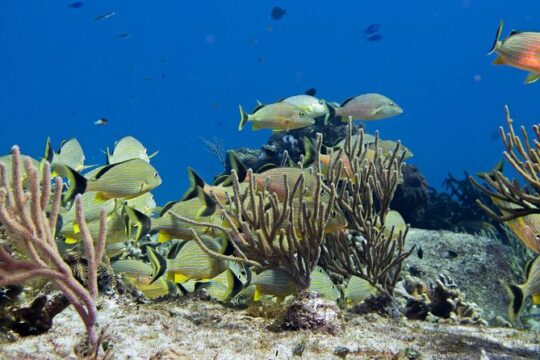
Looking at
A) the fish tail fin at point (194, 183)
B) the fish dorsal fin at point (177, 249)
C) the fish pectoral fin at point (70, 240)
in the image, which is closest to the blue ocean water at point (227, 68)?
the fish pectoral fin at point (70, 240)

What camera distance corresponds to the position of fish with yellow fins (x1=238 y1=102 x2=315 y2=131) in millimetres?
6566

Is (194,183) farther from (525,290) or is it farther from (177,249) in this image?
(525,290)

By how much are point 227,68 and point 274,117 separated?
143 m

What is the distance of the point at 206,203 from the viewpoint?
156 inches

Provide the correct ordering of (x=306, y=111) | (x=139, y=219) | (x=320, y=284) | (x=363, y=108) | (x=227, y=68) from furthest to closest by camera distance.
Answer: (x=227, y=68), (x=363, y=108), (x=306, y=111), (x=320, y=284), (x=139, y=219)

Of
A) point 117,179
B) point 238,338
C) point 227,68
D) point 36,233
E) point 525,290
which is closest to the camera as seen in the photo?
point 36,233

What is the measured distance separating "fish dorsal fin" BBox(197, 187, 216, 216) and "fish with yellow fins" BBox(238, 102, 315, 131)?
2743 mm

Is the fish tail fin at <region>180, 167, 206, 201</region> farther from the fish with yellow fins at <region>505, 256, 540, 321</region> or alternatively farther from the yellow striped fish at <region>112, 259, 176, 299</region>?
the fish with yellow fins at <region>505, 256, 540, 321</region>

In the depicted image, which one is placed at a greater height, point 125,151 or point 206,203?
point 125,151

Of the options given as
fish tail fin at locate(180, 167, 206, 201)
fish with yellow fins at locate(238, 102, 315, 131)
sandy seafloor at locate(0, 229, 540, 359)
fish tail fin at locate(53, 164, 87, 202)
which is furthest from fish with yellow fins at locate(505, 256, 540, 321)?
fish with yellow fins at locate(238, 102, 315, 131)

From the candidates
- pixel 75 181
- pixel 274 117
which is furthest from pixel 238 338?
pixel 274 117

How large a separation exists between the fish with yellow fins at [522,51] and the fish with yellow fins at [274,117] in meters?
3.09

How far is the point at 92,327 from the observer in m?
2.43

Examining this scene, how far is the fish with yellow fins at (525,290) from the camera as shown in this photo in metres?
2.91
